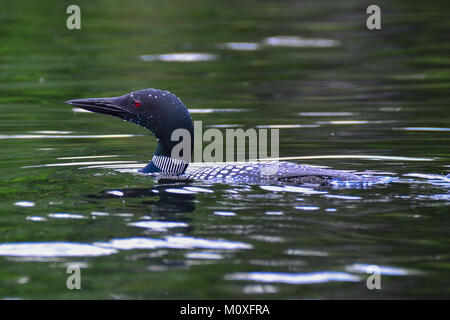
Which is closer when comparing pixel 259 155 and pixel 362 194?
pixel 362 194

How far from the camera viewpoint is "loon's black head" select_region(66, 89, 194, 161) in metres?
6.27

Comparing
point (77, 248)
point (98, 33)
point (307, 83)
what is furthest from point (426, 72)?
point (77, 248)

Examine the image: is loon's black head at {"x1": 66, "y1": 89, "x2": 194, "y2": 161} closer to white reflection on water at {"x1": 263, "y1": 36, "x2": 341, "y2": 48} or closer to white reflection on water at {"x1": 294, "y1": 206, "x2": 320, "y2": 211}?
white reflection on water at {"x1": 294, "y1": 206, "x2": 320, "y2": 211}

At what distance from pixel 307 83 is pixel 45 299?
297 inches

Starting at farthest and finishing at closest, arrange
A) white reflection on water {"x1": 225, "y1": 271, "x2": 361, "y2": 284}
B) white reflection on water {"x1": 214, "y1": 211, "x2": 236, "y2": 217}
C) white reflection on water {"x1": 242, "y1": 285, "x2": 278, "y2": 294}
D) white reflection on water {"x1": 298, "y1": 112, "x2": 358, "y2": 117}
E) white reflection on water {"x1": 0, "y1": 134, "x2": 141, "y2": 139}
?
white reflection on water {"x1": 298, "y1": 112, "x2": 358, "y2": 117} → white reflection on water {"x1": 0, "y1": 134, "x2": 141, "y2": 139} → white reflection on water {"x1": 214, "y1": 211, "x2": 236, "y2": 217} → white reflection on water {"x1": 225, "y1": 271, "x2": 361, "y2": 284} → white reflection on water {"x1": 242, "y1": 285, "x2": 278, "y2": 294}

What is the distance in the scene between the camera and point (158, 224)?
483 cm

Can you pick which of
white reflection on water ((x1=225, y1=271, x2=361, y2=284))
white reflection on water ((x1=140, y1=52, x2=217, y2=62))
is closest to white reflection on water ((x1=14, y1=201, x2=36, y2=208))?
white reflection on water ((x1=225, y1=271, x2=361, y2=284))

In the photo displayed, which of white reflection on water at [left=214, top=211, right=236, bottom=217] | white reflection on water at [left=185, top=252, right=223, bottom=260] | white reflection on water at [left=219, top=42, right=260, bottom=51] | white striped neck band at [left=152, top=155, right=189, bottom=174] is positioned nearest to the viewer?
white reflection on water at [left=185, top=252, right=223, bottom=260]

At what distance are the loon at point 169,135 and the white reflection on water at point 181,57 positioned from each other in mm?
6497

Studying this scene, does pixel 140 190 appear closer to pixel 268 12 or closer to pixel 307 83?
pixel 307 83

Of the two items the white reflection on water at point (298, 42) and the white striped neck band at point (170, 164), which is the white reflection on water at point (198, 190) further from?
the white reflection on water at point (298, 42)

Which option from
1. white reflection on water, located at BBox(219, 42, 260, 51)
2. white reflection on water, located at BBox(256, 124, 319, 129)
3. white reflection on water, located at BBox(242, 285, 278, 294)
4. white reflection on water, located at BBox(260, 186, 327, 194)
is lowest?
white reflection on water, located at BBox(242, 285, 278, 294)

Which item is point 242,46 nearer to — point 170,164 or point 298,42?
point 298,42

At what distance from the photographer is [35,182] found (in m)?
6.05
